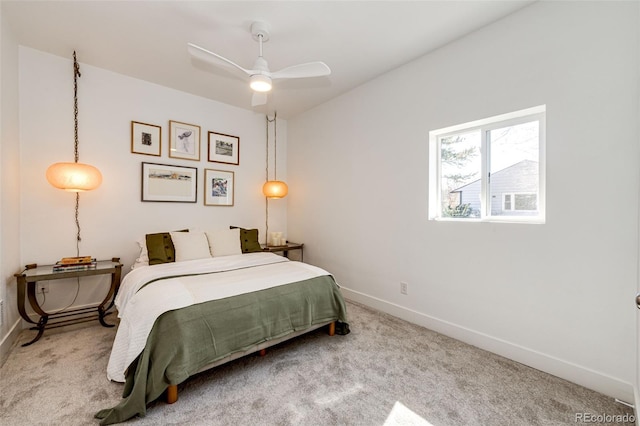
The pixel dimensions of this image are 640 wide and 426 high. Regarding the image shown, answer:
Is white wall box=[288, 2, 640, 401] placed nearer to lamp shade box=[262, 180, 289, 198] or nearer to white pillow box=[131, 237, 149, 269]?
lamp shade box=[262, 180, 289, 198]

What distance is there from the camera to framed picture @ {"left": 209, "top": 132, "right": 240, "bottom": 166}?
4004mm

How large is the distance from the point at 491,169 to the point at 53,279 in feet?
13.9

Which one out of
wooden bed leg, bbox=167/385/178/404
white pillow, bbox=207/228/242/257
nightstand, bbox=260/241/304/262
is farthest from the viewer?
nightstand, bbox=260/241/304/262

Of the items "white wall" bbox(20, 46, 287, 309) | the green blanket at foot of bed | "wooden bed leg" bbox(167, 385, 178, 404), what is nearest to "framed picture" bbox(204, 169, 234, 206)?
"white wall" bbox(20, 46, 287, 309)

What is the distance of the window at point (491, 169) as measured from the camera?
2203 millimetres

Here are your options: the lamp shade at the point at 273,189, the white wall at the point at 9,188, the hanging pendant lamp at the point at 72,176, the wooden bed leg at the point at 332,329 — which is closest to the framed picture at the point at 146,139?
the hanging pendant lamp at the point at 72,176

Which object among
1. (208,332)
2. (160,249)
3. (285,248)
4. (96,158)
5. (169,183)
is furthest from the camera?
(285,248)

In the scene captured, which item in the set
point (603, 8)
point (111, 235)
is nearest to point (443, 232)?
point (603, 8)

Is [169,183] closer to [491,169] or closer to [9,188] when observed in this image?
[9,188]

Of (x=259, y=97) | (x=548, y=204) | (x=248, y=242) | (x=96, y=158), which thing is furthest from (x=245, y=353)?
(x=96, y=158)

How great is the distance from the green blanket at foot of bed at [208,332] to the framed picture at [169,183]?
2.24 m

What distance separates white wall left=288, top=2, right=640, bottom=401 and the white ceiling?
298mm

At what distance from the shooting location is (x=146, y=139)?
3.48m

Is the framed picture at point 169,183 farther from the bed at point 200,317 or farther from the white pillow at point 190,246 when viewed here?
the bed at point 200,317
